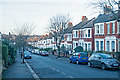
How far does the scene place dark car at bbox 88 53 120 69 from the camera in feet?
54.5

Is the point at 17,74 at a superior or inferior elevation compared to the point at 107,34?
inferior

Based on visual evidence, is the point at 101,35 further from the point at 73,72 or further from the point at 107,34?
the point at 73,72

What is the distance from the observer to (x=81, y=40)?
39.6m

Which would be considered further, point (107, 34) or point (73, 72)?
point (107, 34)

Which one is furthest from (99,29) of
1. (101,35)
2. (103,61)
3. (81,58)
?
(103,61)

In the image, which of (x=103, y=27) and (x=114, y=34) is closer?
(x=114, y=34)

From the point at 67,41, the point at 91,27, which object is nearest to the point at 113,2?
the point at 91,27

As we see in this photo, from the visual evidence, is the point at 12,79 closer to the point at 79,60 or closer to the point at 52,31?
the point at 79,60

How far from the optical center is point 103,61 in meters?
17.3

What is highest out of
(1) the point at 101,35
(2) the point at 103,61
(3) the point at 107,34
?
(3) the point at 107,34

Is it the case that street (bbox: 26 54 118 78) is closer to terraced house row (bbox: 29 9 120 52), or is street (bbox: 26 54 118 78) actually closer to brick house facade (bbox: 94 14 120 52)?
terraced house row (bbox: 29 9 120 52)

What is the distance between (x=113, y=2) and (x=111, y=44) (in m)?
11.3

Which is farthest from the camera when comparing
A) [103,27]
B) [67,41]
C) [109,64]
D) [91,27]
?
[67,41]

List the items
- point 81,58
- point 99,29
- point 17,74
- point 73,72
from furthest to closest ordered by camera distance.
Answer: point 99,29, point 81,58, point 73,72, point 17,74
